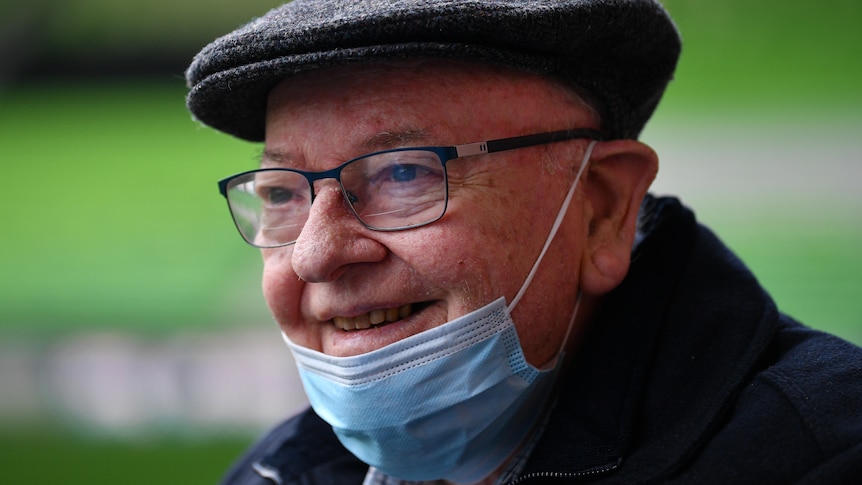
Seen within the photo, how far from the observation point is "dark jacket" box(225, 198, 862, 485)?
127 cm

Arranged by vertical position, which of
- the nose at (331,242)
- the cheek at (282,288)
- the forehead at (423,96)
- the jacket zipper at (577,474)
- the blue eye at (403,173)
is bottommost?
the jacket zipper at (577,474)

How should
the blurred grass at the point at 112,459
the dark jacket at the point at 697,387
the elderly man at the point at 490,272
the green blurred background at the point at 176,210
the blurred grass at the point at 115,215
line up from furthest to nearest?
the blurred grass at the point at 115,215
the blurred grass at the point at 112,459
the green blurred background at the point at 176,210
the elderly man at the point at 490,272
the dark jacket at the point at 697,387

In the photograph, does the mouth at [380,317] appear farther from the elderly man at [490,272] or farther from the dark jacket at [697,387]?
the dark jacket at [697,387]

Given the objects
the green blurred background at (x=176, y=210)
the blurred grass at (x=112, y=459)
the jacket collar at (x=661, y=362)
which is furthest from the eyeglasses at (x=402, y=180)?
the blurred grass at (x=112, y=459)

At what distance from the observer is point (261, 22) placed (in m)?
1.55

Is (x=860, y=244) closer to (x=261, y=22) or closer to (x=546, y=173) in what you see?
(x=546, y=173)

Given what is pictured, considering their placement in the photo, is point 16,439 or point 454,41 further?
point 16,439

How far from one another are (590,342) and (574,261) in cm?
20

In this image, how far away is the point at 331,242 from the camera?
4.79ft

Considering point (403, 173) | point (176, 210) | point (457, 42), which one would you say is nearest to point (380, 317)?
point (403, 173)

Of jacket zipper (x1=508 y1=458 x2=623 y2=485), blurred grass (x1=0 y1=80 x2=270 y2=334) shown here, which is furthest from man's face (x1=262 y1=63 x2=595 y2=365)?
blurred grass (x1=0 y1=80 x2=270 y2=334)

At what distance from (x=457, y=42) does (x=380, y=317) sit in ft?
1.92

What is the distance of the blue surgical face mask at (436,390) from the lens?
1.45m

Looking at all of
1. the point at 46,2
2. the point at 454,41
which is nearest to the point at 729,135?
the point at 454,41
